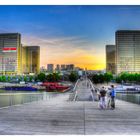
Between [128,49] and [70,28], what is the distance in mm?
1760

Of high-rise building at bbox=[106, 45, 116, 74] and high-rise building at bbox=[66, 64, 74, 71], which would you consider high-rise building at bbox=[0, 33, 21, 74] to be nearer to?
high-rise building at bbox=[66, 64, 74, 71]

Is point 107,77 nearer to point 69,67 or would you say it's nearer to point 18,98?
point 69,67

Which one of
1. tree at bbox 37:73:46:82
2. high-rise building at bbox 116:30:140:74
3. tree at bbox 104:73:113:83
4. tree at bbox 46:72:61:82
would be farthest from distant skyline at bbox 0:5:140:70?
tree at bbox 46:72:61:82

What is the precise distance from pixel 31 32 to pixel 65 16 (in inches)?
60.7

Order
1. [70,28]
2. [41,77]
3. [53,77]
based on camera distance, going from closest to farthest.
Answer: [70,28]
[41,77]
[53,77]

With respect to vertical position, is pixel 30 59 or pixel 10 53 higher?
pixel 10 53

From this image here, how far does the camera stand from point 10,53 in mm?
7754

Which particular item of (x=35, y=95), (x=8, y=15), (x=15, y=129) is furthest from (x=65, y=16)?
(x=35, y=95)

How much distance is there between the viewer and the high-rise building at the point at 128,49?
792 cm

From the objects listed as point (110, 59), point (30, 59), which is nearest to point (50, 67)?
point (30, 59)

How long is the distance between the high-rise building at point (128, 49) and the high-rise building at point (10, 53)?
2749 mm

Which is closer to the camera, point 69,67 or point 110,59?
point 110,59

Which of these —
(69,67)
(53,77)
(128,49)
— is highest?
(128,49)

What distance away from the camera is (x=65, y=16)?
721 centimetres
